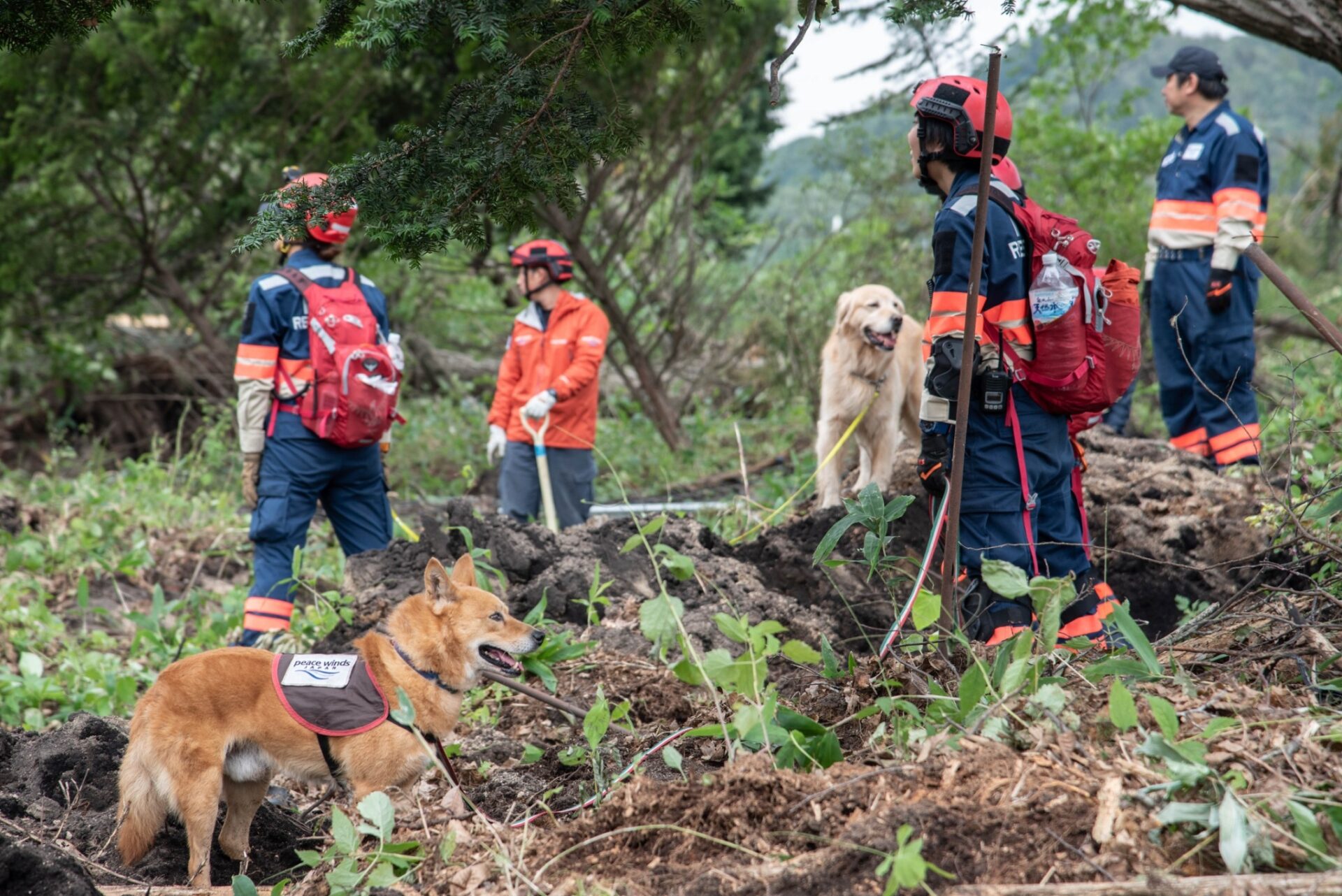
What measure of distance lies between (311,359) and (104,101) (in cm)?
641

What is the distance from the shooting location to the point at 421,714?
3844 mm

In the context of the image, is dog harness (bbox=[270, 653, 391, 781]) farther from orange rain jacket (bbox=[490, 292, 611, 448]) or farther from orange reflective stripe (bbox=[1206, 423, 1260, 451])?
orange reflective stripe (bbox=[1206, 423, 1260, 451])

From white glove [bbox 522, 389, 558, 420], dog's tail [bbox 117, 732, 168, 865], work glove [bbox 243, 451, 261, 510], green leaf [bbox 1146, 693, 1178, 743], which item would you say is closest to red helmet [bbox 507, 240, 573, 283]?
white glove [bbox 522, 389, 558, 420]

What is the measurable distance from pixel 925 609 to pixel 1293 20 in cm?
363

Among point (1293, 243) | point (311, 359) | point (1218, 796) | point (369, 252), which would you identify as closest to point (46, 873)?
point (1218, 796)

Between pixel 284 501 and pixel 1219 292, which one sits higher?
pixel 284 501

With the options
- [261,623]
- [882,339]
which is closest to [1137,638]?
[261,623]

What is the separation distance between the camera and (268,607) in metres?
5.76

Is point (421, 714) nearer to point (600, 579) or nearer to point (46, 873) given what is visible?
point (46, 873)

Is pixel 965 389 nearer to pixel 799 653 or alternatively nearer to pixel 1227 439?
pixel 799 653

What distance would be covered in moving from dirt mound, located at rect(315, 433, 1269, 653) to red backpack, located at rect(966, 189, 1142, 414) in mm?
734

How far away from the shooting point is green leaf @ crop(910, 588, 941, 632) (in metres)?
2.88

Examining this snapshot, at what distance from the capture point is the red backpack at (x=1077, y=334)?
412 centimetres

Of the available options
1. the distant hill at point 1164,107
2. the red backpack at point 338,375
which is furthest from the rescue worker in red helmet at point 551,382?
the distant hill at point 1164,107
